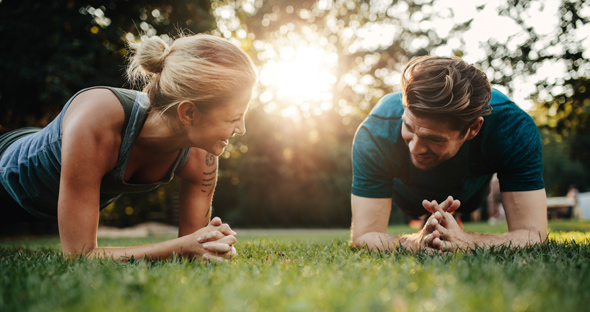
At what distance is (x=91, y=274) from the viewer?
191cm

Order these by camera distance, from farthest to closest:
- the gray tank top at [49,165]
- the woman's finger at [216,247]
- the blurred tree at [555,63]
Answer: the blurred tree at [555,63] < the gray tank top at [49,165] < the woman's finger at [216,247]

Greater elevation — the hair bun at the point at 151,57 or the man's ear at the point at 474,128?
the hair bun at the point at 151,57

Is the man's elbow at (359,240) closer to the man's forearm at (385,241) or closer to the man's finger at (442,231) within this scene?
the man's forearm at (385,241)

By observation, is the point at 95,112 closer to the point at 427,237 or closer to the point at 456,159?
the point at 427,237

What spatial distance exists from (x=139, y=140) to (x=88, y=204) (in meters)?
0.64

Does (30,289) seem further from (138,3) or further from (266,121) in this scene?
(266,121)

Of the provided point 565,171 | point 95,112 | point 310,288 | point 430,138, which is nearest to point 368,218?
point 430,138

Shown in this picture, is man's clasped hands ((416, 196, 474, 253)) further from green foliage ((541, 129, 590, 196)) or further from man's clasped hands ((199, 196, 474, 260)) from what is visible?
green foliage ((541, 129, 590, 196))

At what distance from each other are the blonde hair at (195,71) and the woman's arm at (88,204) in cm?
50

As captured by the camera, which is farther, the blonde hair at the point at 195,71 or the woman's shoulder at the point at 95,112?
the blonde hair at the point at 195,71

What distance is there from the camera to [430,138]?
3.11m

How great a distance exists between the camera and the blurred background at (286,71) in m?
10.5

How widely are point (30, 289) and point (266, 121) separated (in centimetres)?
1744

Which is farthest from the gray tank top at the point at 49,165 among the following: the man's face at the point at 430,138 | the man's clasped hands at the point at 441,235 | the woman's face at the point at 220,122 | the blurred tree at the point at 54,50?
the blurred tree at the point at 54,50
